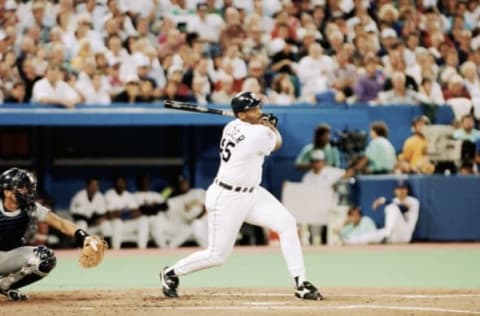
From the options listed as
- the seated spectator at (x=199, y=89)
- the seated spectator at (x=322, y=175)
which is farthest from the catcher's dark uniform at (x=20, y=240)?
the seated spectator at (x=322, y=175)

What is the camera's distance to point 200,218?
15664 millimetres

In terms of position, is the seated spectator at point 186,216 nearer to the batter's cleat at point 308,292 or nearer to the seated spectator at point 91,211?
the seated spectator at point 91,211

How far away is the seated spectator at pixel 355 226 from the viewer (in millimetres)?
15602

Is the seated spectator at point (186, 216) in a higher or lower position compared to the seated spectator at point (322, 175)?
lower

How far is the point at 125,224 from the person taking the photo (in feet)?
51.6

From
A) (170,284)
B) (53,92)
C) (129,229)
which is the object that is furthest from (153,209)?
(170,284)

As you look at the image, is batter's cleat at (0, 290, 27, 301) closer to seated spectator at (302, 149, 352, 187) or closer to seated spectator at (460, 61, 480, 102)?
seated spectator at (302, 149, 352, 187)

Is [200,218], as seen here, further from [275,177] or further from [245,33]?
[245,33]

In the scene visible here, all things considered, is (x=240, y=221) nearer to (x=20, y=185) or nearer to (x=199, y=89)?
(x=20, y=185)

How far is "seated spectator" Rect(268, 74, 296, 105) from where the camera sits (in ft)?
53.1

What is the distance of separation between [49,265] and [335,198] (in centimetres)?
753

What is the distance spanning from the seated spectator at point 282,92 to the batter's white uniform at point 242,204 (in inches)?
268

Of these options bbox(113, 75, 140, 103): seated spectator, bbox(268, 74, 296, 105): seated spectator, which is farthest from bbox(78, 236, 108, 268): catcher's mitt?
bbox(268, 74, 296, 105): seated spectator

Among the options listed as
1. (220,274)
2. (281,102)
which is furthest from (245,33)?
(220,274)
